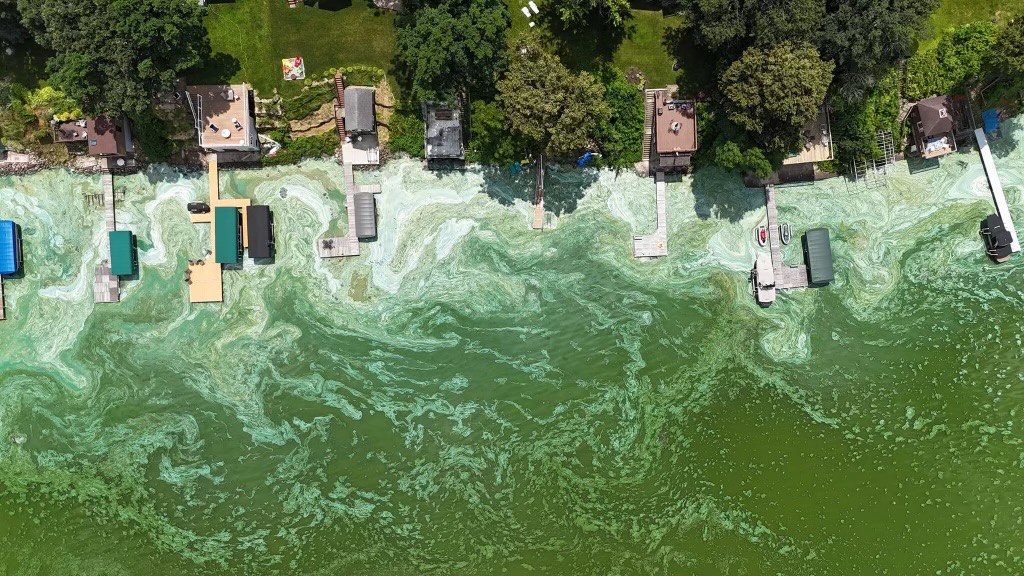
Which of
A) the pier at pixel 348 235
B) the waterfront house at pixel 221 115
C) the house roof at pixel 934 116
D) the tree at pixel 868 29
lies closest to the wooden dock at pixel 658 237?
the tree at pixel 868 29

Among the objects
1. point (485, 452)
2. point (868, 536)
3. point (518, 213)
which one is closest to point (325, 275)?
point (518, 213)

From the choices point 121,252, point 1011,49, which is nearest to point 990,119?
point 1011,49

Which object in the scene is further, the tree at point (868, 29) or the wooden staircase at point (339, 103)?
the wooden staircase at point (339, 103)

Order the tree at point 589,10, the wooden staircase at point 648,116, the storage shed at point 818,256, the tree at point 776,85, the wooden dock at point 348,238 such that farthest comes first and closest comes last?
the storage shed at point 818,256 → the wooden dock at point 348,238 → the wooden staircase at point 648,116 → the tree at point 589,10 → the tree at point 776,85

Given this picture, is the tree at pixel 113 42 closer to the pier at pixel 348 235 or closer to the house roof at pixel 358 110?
the house roof at pixel 358 110

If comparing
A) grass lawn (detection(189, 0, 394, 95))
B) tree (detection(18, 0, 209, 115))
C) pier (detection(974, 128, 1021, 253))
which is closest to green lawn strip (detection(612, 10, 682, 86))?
grass lawn (detection(189, 0, 394, 95))

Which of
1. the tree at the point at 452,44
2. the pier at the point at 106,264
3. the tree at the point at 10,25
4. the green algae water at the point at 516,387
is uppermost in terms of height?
the tree at the point at 10,25

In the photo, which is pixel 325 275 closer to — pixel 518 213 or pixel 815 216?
pixel 518 213
